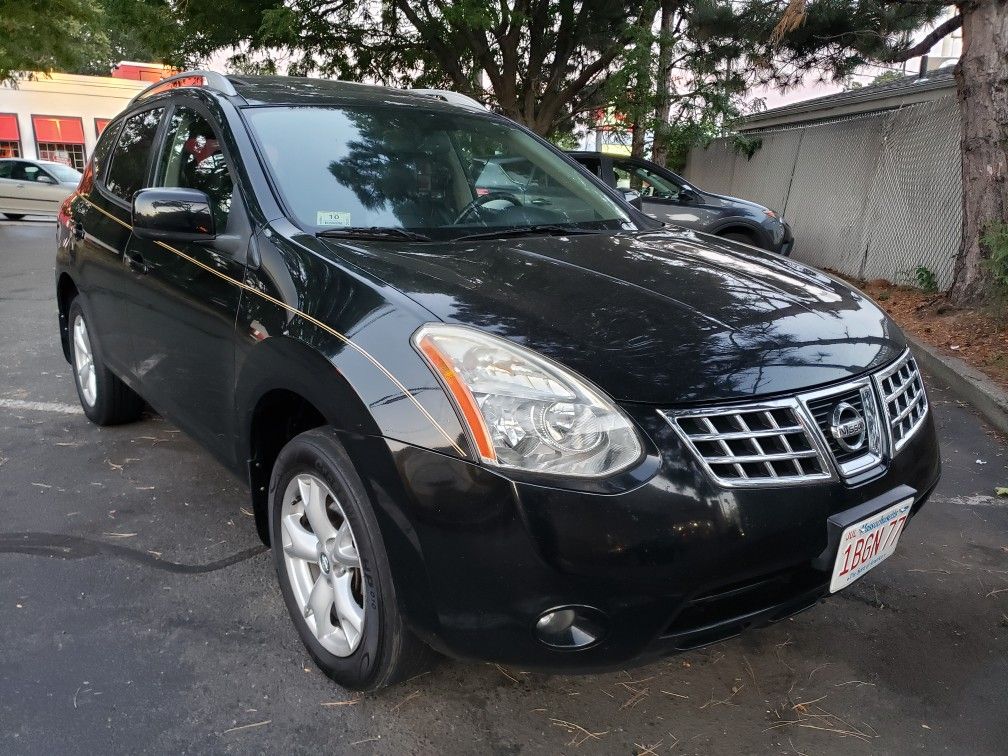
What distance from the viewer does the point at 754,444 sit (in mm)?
1924

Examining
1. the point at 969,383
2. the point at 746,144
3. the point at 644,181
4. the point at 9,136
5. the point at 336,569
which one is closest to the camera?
the point at 336,569

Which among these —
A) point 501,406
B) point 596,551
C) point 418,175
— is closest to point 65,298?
point 418,175

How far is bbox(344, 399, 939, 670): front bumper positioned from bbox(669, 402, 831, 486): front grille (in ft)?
0.11

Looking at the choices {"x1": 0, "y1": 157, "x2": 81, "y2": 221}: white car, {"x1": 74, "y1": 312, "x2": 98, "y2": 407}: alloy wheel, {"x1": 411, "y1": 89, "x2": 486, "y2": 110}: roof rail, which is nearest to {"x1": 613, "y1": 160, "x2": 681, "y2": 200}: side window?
{"x1": 411, "y1": 89, "x2": 486, "y2": 110}: roof rail

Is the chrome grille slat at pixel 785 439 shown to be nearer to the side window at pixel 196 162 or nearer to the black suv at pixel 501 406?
the black suv at pixel 501 406

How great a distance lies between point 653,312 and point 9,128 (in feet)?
129

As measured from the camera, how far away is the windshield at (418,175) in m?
2.80

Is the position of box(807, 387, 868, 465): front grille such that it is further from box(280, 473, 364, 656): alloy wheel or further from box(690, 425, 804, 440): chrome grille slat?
box(280, 473, 364, 656): alloy wheel

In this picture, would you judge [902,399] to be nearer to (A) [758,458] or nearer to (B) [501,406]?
(A) [758,458]

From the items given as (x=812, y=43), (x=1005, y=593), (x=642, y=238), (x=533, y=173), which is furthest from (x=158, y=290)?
(x=812, y=43)

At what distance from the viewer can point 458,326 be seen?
2.01 metres

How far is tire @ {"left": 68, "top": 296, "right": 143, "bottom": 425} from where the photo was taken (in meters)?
4.28

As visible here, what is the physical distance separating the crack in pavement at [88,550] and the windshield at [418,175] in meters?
1.35

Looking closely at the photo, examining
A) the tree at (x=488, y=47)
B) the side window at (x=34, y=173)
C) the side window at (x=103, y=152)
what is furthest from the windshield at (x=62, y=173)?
the side window at (x=103, y=152)
